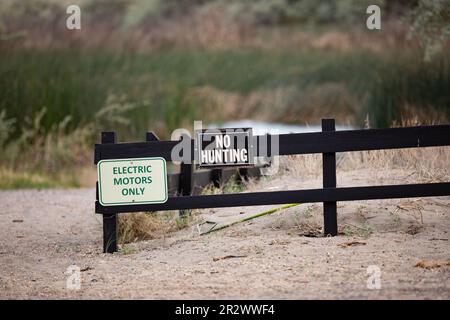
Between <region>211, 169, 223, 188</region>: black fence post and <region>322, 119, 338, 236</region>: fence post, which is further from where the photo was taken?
<region>211, 169, 223, 188</region>: black fence post

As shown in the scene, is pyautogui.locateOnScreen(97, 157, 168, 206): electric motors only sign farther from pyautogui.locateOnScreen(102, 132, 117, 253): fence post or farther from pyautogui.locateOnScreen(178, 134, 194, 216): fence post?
pyautogui.locateOnScreen(178, 134, 194, 216): fence post

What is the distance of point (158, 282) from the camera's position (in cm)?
754

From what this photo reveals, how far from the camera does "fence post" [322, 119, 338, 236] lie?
8.86m

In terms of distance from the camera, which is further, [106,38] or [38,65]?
[106,38]

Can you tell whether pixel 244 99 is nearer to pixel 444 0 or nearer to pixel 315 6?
pixel 444 0

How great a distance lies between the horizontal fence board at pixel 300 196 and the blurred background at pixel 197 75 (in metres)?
4.12

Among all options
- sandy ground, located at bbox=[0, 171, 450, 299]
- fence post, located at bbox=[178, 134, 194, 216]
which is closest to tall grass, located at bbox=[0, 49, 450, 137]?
fence post, located at bbox=[178, 134, 194, 216]

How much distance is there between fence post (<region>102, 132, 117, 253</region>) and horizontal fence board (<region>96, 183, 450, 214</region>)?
0.10 meters

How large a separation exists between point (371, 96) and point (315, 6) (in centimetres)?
1624

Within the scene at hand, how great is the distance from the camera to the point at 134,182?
905 cm

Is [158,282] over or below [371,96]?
below

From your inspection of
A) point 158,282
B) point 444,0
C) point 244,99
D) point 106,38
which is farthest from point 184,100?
point 158,282

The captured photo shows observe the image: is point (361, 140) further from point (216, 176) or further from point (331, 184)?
point (216, 176)

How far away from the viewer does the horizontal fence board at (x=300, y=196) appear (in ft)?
28.6
